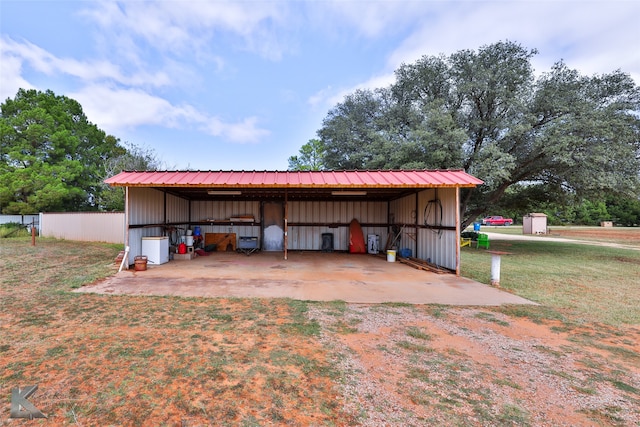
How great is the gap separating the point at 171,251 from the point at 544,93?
14.5 metres

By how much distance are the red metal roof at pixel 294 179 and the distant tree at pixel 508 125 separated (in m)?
3.82

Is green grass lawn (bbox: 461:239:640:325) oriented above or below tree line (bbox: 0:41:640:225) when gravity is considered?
below

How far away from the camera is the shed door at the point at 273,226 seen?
457 inches

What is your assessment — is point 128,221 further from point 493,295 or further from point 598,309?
point 598,309

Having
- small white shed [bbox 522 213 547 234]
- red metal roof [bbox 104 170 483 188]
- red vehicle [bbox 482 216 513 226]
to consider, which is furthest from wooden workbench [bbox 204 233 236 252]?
red vehicle [bbox 482 216 513 226]

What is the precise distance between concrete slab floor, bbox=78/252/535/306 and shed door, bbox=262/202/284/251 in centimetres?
319

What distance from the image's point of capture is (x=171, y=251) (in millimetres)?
9273

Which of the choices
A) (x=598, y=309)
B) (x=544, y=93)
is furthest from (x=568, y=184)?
(x=598, y=309)

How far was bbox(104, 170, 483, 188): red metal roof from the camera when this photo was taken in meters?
6.99

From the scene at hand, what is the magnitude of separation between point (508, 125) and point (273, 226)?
32.4 feet

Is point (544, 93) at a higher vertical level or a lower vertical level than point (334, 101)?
lower

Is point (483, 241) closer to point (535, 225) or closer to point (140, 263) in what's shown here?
point (140, 263)

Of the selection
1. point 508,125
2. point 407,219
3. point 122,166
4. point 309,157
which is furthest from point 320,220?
point 309,157

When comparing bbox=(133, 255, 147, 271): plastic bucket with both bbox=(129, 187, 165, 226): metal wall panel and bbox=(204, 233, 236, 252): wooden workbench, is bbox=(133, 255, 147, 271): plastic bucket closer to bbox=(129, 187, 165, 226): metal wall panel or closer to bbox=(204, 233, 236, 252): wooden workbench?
bbox=(129, 187, 165, 226): metal wall panel
